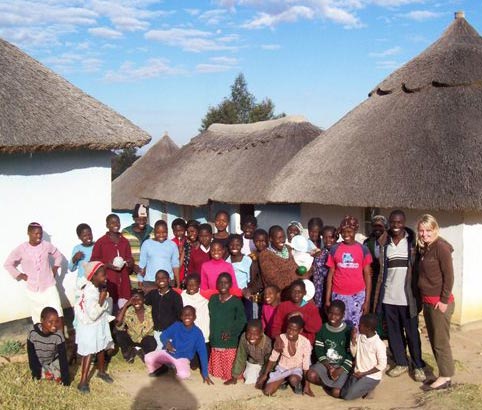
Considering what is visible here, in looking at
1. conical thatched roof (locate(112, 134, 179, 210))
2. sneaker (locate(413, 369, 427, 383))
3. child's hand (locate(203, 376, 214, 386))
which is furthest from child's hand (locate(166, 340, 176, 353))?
conical thatched roof (locate(112, 134, 179, 210))

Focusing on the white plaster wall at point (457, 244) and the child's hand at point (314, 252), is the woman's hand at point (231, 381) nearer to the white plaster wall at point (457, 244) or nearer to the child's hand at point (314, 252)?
the child's hand at point (314, 252)

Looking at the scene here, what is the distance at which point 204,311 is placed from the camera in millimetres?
5637

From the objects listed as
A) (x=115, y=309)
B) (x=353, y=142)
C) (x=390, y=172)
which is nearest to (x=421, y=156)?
(x=390, y=172)

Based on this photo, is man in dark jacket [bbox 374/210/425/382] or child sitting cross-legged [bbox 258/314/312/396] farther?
man in dark jacket [bbox 374/210/425/382]

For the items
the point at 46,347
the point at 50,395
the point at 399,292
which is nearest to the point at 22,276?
the point at 46,347

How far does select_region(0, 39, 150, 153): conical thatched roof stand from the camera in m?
6.24

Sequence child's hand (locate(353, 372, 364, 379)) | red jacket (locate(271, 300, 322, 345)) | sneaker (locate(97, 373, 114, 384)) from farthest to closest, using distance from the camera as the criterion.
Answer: sneaker (locate(97, 373, 114, 384)) → red jacket (locate(271, 300, 322, 345)) → child's hand (locate(353, 372, 364, 379))

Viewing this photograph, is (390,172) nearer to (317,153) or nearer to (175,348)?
(317,153)

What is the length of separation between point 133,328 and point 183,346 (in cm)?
64

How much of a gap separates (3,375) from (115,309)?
4.21 feet

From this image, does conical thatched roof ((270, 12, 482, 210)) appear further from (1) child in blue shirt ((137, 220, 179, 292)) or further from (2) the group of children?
(1) child in blue shirt ((137, 220, 179, 292))

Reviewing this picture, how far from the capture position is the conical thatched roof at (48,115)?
20.5ft

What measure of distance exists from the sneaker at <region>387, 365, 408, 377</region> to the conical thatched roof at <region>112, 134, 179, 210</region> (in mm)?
13009

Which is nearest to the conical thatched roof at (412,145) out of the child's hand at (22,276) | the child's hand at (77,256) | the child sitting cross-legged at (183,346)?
the child sitting cross-legged at (183,346)
